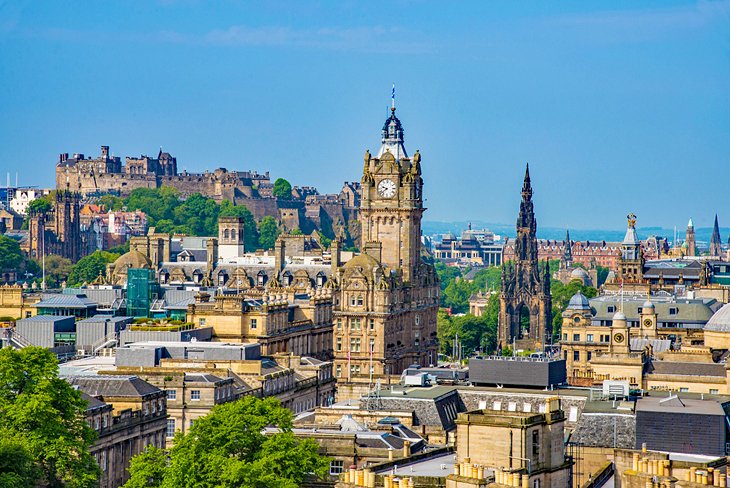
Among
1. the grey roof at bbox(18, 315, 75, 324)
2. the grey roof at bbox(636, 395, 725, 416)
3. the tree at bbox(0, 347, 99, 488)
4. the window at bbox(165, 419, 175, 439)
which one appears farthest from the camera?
the grey roof at bbox(18, 315, 75, 324)

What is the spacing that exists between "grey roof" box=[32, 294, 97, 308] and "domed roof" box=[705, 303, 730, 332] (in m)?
50.1

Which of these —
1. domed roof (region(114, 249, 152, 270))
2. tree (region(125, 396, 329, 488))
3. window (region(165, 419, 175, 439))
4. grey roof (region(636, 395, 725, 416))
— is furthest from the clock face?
tree (region(125, 396, 329, 488))

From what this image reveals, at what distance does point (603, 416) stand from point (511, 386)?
16.3m

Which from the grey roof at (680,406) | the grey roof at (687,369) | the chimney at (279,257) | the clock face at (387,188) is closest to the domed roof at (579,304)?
the clock face at (387,188)

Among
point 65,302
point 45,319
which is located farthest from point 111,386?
point 65,302

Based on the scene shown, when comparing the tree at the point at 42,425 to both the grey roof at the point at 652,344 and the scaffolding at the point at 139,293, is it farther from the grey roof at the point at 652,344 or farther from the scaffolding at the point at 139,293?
the scaffolding at the point at 139,293

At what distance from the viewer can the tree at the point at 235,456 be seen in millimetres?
80562

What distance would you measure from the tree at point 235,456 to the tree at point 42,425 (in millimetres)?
2991

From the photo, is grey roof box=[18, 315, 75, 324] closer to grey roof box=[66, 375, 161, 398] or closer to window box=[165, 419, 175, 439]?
window box=[165, 419, 175, 439]

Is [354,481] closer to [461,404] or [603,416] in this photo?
[603,416]

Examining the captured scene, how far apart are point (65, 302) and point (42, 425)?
7225 cm

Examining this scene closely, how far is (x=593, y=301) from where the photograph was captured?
176 metres

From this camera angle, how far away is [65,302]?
6304 inches

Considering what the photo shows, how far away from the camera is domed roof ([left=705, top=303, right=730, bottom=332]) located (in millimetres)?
142750
